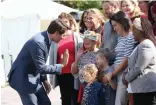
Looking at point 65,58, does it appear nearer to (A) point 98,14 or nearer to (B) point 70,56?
(B) point 70,56

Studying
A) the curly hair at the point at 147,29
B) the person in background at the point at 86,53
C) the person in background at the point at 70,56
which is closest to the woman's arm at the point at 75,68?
the person in background at the point at 86,53

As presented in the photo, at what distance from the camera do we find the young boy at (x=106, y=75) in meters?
4.96

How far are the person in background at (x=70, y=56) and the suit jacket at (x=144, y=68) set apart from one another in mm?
1488

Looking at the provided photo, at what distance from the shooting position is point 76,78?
555 centimetres

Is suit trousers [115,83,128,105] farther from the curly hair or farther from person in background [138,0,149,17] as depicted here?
person in background [138,0,149,17]

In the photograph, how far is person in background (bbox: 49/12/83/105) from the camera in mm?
5691

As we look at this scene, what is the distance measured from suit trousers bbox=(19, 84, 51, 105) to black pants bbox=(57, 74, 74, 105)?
0.74 metres

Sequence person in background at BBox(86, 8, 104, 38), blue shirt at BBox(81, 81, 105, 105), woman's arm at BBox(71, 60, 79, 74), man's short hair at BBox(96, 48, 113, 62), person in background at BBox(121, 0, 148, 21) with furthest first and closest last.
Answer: person in background at BBox(86, 8, 104, 38) → woman's arm at BBox(71, 60, 79, 74) → person in background at BBox(121, 0, 148, 21) → man's short hair at BBox(96, 48, 113, 62) → blue shirt at BBox(81, 81, 105, 105)

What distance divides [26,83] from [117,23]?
54.2 inches

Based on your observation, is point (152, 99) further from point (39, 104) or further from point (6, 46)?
point (6, 46)

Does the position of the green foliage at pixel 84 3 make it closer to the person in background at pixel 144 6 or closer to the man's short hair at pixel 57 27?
the person in background at pixel 144 6

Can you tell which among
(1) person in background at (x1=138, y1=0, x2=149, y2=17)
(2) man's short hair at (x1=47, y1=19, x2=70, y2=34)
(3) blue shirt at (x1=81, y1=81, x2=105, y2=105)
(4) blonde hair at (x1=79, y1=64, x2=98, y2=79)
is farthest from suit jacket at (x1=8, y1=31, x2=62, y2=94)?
(1) person in background at (x1=138, y1=0, x2=149, y2=17)

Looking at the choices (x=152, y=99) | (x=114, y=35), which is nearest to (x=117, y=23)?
(x=114, y=35)

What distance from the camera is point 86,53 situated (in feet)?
17.4
